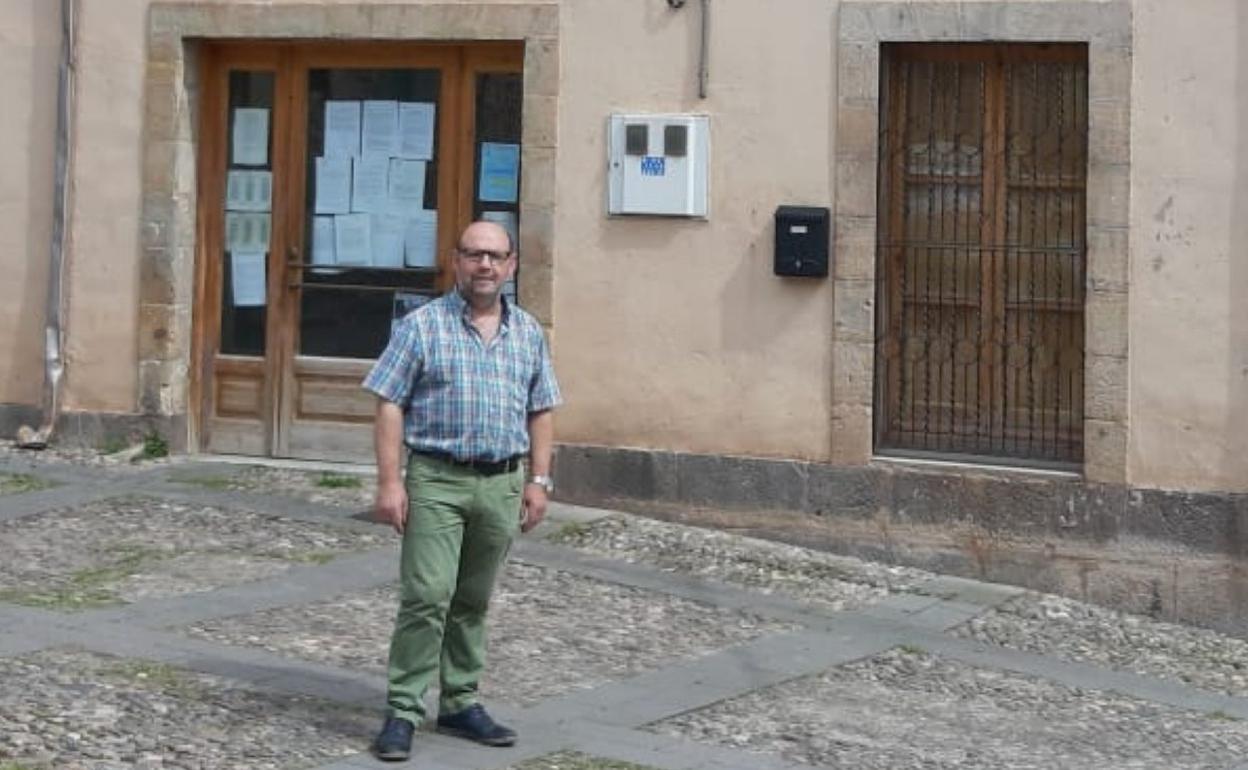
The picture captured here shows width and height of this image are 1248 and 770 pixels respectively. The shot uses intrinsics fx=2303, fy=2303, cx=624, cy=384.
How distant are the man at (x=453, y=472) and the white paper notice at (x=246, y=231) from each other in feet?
16.9

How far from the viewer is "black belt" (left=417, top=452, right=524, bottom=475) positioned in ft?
22.9

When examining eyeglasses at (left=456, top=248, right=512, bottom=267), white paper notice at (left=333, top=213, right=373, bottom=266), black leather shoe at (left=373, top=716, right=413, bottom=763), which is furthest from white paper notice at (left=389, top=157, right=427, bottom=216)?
black leather shoe at (left=373, top=716, right=413, bottom=763)

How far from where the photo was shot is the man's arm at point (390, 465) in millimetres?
6895

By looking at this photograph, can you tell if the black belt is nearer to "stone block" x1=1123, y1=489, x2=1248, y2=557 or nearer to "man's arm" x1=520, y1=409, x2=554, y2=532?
"man's arm" x1=520, y1=409, x2=554, y2=532

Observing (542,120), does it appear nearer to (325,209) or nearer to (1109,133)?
(325,209)

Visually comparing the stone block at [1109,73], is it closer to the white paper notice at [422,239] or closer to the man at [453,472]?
the white paper notice at [422,239]

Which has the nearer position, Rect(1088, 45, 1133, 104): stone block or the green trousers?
the green trousers

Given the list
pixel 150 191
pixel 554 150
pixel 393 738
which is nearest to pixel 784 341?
pixel 554 150

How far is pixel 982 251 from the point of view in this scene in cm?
1068

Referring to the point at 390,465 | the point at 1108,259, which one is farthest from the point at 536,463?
the point at 1108,259

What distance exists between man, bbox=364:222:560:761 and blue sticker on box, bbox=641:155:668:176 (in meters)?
3.90

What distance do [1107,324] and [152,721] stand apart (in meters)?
4.97

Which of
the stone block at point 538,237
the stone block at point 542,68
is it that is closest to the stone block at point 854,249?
the stone block at point 538,237

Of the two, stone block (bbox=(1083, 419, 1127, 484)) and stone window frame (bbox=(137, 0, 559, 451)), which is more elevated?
stone window frame (bbox=(137, 0, 559, 451))
